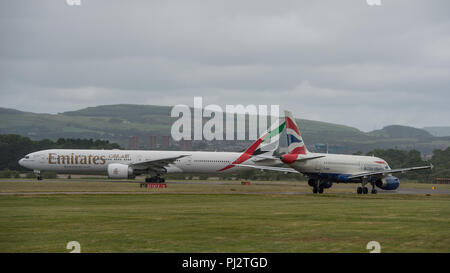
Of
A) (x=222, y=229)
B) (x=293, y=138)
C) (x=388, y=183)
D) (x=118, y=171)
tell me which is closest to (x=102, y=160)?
(x=118, y=171)

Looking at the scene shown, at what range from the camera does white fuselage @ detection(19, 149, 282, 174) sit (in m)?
78.2

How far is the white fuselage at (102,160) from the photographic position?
78.2 metres

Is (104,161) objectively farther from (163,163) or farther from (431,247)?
(431,247)

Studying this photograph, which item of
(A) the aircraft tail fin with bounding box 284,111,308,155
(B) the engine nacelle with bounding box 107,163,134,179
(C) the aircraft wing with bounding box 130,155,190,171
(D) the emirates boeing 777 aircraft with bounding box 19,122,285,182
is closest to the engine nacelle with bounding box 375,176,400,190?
(A) the aircraft tail fin with bounding box 284,111,308,155

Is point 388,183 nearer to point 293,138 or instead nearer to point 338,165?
point 338,165

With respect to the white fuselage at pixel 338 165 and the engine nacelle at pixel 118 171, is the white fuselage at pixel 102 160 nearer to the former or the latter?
the engine nacelle at pixel 118 171

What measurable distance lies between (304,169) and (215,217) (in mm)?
32063

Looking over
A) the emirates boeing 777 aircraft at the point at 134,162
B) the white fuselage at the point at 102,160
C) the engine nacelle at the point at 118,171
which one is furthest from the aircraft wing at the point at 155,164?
the engine nacelle at the point at 118,171

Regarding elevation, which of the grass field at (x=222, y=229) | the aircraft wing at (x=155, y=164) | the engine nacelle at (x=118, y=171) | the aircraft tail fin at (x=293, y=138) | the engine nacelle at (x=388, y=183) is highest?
the aircraft tail fin at (x=293, y=138)

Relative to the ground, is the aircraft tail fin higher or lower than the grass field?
higher

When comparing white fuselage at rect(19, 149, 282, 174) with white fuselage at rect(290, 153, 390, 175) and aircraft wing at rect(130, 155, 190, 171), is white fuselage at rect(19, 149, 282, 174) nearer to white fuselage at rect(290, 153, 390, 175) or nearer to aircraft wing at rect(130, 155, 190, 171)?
aircraft wing at rect(130, 155, 190, 171)
